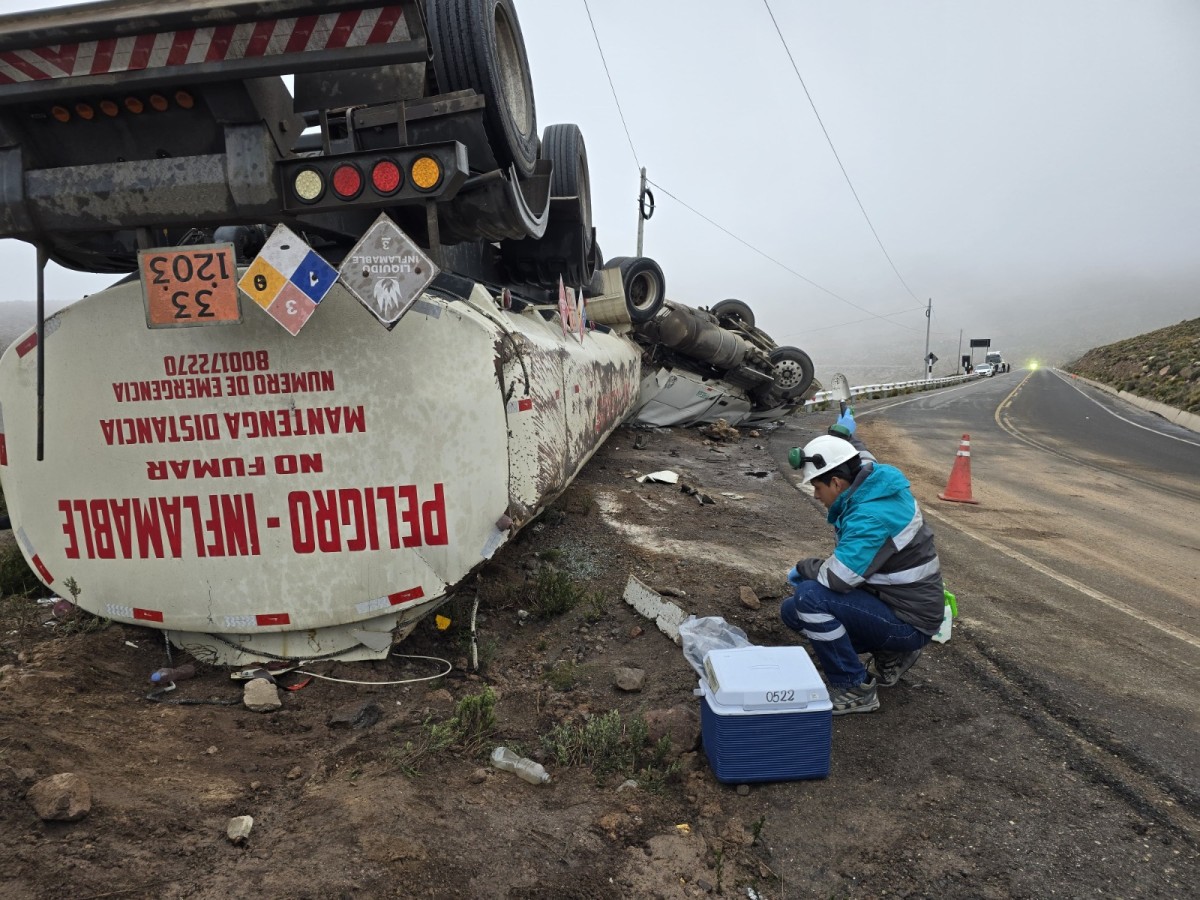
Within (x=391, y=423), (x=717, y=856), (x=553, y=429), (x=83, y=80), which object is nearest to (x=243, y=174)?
(x=83, y=80)

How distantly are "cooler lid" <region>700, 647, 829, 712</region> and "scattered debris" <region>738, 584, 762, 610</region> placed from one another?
144 centimetres

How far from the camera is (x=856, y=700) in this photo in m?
3.13

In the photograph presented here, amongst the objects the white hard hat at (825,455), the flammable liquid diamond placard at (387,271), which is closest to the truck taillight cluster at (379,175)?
the flammable liquid diamond placard at (387,271)

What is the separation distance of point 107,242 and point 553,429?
7.28ft

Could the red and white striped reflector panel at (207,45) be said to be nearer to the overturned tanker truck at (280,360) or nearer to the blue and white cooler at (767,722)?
the overturned tanker truck at (280,360)

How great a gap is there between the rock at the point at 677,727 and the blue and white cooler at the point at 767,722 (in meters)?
0.14

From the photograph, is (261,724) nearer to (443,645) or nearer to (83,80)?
(443,645)

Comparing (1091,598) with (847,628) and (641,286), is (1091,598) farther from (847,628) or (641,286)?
(641,286)

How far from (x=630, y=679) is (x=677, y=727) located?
457 millimetres

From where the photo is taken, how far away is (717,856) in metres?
2.22

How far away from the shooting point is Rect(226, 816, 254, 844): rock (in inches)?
85.8

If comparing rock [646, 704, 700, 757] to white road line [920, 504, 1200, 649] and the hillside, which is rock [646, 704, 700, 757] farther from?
the hillside

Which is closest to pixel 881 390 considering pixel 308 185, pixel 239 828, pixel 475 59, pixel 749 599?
pixel 749 599

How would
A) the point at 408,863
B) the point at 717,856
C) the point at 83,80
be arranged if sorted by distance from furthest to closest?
1. the point at 83,80
2. the point at 717,856
3. the point at 408,863
